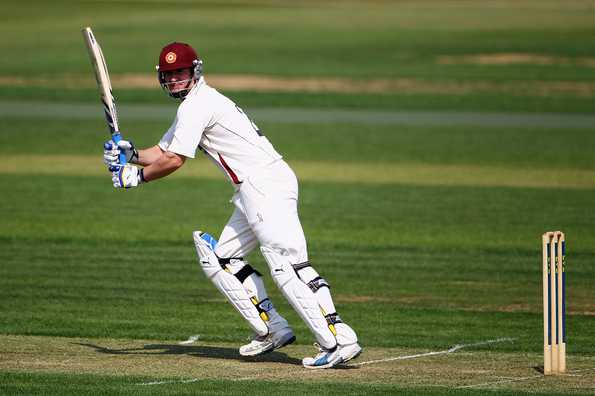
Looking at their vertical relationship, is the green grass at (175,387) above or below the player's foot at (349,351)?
below

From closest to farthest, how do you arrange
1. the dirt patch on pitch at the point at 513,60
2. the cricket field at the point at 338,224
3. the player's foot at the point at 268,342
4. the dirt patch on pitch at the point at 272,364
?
the dirt patch on pitch at the point at 272,364, the cricket field at the point at 338,224, the player's foot at the point at 268,342, the dirt patch on pitch at the point at 513,60

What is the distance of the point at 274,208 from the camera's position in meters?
9.32

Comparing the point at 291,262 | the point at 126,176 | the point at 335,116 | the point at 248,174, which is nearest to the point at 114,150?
the point at 126,176

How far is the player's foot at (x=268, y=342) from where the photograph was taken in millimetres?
9812

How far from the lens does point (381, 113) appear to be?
35.0 metres

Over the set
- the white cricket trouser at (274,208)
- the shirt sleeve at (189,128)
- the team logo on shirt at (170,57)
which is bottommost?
the white cricket trouser at (274,208)

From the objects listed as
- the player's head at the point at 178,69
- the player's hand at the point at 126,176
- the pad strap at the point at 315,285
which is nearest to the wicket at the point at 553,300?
the pad strap at the point at 315,285

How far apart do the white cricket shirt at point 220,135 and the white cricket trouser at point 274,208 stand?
0.09m

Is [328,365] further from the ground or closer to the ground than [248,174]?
closer to the ground

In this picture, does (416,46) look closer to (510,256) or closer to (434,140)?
(434,140)

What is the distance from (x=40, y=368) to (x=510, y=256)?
794 cm

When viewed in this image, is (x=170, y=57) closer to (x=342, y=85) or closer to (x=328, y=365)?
(x=328, y=365)

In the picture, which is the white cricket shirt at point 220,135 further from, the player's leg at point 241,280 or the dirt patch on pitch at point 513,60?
the dirt patch on pitch at point 513,60

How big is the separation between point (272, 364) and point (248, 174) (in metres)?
1.59
